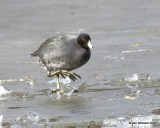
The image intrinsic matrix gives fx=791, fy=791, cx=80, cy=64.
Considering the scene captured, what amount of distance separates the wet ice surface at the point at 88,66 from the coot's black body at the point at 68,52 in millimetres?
304

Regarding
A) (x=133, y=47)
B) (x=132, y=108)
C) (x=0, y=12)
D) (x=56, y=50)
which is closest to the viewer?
(x=132, y=108)

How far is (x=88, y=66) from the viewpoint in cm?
1223

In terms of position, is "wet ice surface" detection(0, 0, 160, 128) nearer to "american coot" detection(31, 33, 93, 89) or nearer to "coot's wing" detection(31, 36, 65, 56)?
"american coot" detection(31, 33, 93, 89)

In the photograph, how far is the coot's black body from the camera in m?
10.5

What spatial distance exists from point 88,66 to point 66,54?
1770 millimetres

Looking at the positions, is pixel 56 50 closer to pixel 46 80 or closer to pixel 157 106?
pixel 46 80

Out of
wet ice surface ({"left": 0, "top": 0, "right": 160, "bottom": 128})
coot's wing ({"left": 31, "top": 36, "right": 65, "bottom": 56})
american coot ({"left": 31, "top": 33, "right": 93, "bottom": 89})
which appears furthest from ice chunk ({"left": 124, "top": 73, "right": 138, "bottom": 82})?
coot's wing ({"left": 31, "top": 36, "right": 65, "bottom": 56})

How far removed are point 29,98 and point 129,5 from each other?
32.1 feet

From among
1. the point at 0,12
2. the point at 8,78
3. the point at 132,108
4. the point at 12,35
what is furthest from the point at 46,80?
the point at 0,12

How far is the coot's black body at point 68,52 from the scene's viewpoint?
10.5 meters

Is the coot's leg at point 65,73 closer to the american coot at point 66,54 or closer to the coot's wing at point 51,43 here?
the american coot at point 66,54

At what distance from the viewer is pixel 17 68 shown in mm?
12070

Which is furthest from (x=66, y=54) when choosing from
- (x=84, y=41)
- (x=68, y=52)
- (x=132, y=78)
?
(x=132, y=78)

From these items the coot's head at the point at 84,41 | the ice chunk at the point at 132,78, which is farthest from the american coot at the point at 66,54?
the ice chunk at the point at 132,78
